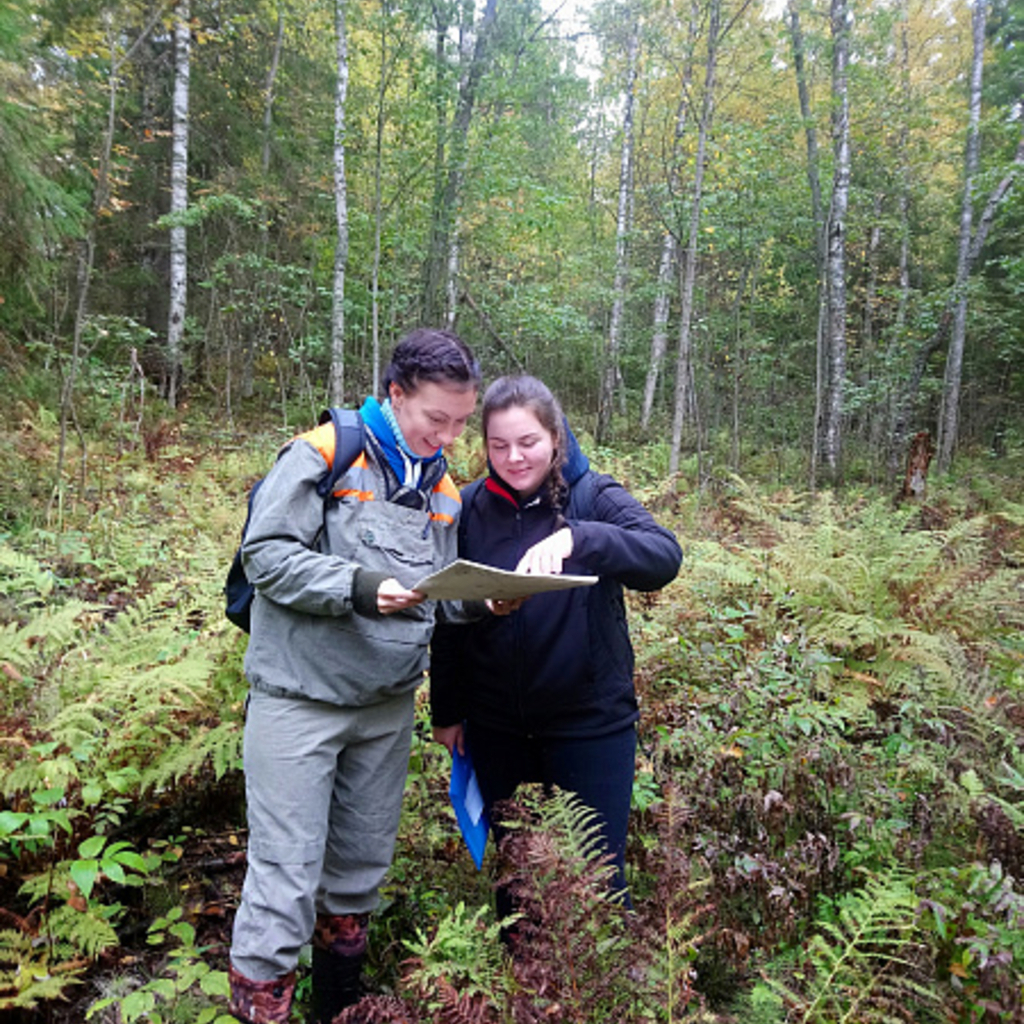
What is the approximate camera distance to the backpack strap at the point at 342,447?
197 centimetres

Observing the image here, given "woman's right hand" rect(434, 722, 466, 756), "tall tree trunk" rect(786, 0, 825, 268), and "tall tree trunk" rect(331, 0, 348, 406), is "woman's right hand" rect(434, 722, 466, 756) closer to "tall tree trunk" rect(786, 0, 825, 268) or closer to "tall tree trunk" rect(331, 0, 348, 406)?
"tall tree trunk" rect(331, 0, 348, 406)

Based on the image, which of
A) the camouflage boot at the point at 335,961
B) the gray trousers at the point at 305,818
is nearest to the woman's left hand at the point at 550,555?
the gray trousers at the point at 305,818

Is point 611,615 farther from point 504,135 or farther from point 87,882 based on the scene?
point 504,135

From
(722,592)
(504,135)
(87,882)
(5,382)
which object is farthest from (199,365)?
(87,882)

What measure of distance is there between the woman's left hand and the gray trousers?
675 millimetres

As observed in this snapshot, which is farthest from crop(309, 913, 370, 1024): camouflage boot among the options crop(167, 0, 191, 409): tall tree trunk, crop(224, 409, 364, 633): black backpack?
crop(167, 0, 191, 409): tall tree trunk

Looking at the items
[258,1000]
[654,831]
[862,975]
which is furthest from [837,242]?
[258,1000]

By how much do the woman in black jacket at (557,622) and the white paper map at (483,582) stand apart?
26cm

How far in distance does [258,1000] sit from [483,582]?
133cm

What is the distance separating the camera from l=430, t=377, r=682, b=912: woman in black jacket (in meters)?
2.15

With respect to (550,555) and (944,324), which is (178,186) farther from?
(944,324)

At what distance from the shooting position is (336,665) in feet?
6.42

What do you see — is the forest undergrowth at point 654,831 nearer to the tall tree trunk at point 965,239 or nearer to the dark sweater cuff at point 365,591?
the dark sweater cuff at point 365,591

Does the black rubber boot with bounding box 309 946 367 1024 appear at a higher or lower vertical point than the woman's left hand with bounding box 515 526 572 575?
lower
